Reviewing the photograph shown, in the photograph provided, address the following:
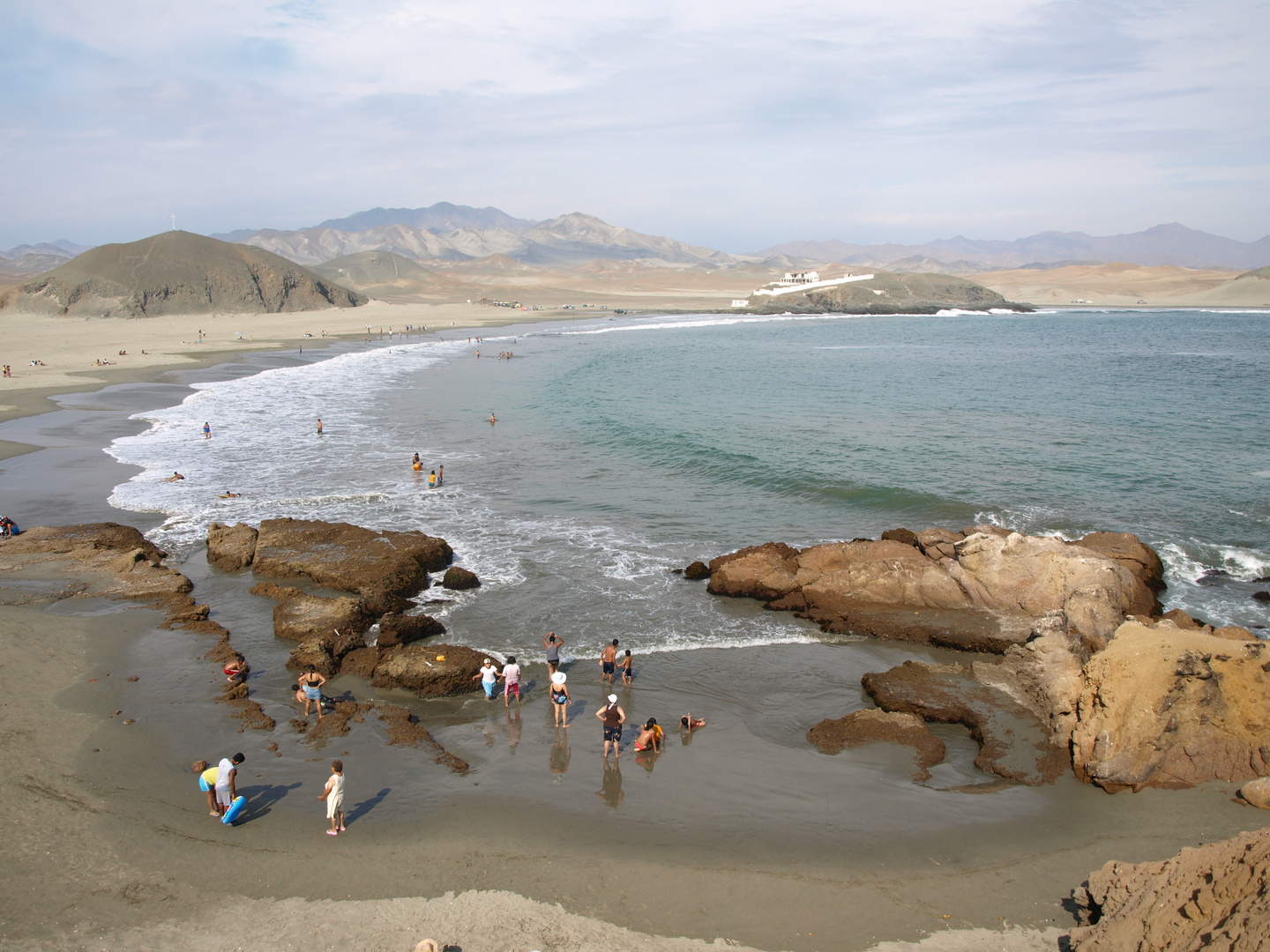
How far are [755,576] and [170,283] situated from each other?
307 feet

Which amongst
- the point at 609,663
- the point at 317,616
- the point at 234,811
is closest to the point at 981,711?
the point at 609,663

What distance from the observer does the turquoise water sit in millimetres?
16344

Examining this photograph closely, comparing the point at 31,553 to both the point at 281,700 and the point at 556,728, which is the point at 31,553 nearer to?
the point at 281,700

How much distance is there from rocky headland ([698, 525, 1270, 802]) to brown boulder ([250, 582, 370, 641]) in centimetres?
703

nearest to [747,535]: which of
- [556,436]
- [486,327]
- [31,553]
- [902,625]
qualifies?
[902,625]

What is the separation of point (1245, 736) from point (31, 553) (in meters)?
21.9

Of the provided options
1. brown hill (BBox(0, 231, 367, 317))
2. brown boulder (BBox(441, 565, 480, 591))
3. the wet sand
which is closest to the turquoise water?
brown boulder (BBox(441, 565, 480, 591))

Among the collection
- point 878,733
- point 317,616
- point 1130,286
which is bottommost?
point 878,733

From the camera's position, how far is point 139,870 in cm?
757

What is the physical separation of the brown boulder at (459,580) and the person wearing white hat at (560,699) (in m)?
5.08

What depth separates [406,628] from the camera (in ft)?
43.4

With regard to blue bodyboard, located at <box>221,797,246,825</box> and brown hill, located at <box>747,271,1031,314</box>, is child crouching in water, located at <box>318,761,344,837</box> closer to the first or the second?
blue bodyboard, located at <box>221,797,246,825</box>

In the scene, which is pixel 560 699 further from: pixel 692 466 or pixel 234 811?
pixel 692 466

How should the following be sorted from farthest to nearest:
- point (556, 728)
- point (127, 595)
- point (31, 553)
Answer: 1. point (31, 553)
2. point (127, 595)
3. point (556, 728)
